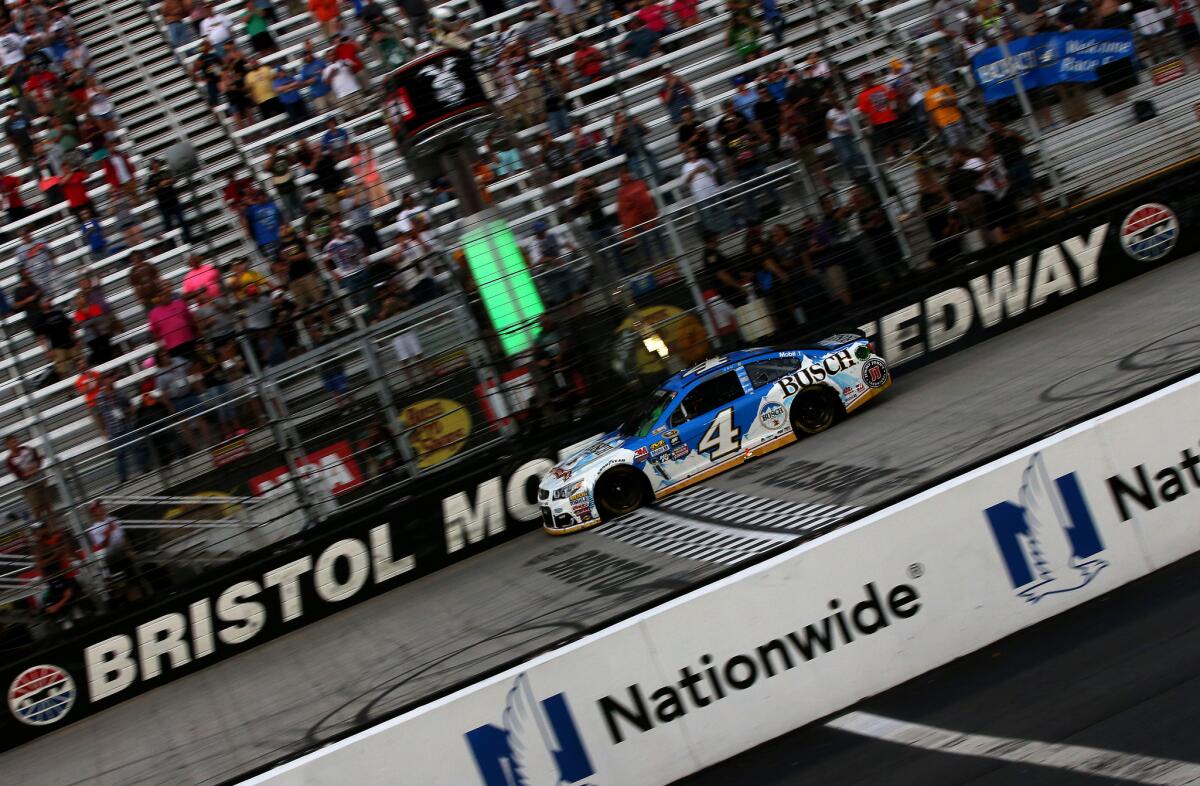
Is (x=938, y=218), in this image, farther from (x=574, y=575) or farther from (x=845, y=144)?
(x=574, y=575)

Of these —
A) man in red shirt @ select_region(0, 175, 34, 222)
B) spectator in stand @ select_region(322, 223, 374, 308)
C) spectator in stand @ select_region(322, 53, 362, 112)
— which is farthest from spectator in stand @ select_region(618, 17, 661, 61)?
man in red shirt @ select_region(0, 175, 34, 222)

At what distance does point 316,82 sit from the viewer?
19547mm

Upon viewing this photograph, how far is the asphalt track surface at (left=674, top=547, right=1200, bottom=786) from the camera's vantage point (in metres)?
6.08

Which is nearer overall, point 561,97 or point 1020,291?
point 1020,291

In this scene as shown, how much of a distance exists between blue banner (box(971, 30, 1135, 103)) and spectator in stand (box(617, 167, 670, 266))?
15.8 feet

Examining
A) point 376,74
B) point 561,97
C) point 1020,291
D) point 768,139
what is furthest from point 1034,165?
point 376,74

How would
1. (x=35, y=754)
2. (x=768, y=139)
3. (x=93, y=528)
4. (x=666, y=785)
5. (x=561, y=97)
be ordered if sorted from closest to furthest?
(x=666, y=785), (x=35, y=754), (x=93, y=528), (x=768, y=139), (x=561, y=97)

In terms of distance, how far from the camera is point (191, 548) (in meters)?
13.8

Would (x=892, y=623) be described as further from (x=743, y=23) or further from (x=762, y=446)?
(x=743, y=23)

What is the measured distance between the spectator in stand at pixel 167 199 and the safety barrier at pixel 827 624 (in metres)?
13.2

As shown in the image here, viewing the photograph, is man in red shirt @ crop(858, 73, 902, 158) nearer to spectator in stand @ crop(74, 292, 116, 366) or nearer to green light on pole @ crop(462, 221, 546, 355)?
green light on pole @ crop(462, 221, 546, 355)

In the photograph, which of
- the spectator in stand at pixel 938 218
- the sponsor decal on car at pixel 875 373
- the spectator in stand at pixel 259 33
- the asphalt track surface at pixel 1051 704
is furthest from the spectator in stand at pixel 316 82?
the asphalt track surface at pixel 1051 704

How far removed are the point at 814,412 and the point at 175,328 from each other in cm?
Result: 768

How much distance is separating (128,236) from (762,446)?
33.4 feet
